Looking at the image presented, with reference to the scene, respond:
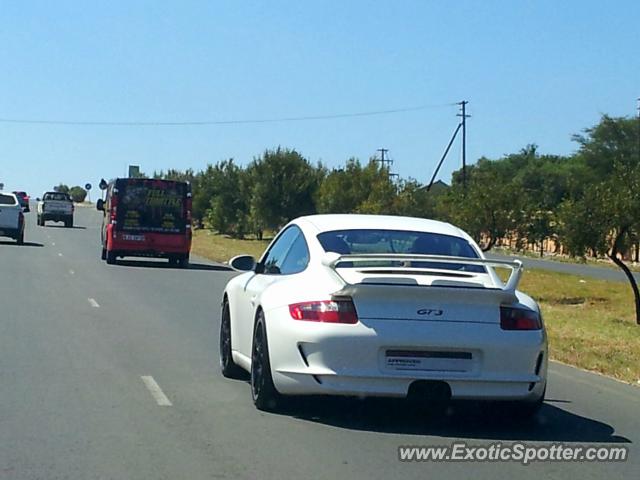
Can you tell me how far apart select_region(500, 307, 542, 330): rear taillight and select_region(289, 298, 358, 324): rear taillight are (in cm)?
111

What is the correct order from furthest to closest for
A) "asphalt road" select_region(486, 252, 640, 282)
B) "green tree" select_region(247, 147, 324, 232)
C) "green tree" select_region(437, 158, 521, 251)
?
"green tree" select_region(247, 147, 324, 232), "asphalt road" select_region(486, 252, 640, 282), "green tree" select_region(437, 158, 521, 251)

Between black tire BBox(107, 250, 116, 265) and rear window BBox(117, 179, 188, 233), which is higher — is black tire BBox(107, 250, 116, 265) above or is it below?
below

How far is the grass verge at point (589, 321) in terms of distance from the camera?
14152 mm

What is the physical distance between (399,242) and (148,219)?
23.6 meters

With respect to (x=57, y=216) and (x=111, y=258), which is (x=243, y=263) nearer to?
(x=111, y=258)

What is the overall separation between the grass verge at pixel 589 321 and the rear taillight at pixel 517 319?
4.23 m

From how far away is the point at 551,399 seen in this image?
11.0 m

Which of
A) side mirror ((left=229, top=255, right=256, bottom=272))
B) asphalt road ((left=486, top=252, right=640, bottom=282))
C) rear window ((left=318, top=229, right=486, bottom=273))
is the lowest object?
asphalt road ((left=486, top=252, right=640, bottom=282))

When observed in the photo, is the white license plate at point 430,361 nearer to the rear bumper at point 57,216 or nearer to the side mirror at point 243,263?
the side mirror at point 243,263

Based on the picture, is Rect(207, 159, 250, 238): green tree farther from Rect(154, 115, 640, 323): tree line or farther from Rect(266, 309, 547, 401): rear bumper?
Rect(266, 309, 547, 401): rear bumper

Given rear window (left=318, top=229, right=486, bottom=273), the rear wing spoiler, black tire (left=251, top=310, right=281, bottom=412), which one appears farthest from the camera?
rear window (left=318, top=229, right=486, bottom=273)

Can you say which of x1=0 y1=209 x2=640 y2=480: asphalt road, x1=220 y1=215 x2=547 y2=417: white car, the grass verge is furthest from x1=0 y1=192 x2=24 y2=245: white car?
x1=220 y1=215 x2=547 y2=417: white car

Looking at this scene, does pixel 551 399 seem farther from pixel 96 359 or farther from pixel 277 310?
pixel 96 359

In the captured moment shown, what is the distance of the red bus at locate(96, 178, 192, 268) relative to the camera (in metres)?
32.8
